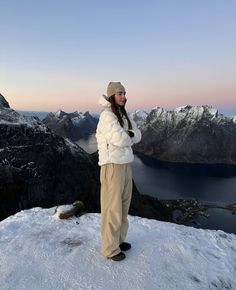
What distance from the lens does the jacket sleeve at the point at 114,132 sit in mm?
8469

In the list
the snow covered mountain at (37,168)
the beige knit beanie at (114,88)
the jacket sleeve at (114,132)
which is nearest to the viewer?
the jacket sleeve at (114,132)

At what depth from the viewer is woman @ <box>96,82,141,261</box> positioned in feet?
28.7

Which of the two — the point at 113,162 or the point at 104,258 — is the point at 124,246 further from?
the point at 113,162

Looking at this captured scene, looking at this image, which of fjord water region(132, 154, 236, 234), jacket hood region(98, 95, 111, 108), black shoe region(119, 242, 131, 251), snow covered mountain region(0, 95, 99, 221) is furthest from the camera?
fjord water region(132, 154, 236, 234)

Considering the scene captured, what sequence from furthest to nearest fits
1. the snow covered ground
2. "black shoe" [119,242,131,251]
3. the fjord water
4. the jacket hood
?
the fjord water → "black shoe" [119,242,131,251] → the jacket hood → the snow covered ground

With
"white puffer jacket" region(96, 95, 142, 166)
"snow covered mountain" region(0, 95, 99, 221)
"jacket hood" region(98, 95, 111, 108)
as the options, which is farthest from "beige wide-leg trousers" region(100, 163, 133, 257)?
"snow covered mountain" region(0, 95, 99, 221)

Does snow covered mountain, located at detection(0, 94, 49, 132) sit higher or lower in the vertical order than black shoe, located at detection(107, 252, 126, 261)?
lower

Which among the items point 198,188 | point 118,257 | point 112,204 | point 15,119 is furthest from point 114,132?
point 198,188

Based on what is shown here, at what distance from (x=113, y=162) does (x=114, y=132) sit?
0.78m

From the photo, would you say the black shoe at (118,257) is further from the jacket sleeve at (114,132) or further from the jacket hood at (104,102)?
the jacket hood at (104,102)

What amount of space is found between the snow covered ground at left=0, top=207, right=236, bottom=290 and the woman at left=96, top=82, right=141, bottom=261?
655 millimetres

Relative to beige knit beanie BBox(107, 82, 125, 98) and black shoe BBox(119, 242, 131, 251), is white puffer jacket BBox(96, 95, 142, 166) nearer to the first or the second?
beige knit beanie BBox(107, 82, 125, 98)

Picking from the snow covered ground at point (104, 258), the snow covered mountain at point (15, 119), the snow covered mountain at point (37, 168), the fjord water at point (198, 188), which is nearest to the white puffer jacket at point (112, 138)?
the snow covered ground at point (104, 258)

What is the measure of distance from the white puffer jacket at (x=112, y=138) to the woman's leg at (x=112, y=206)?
225mm
